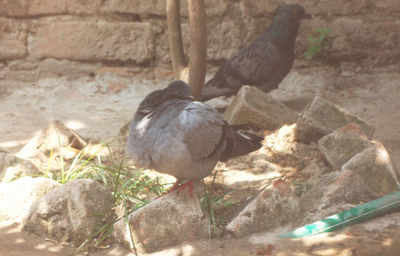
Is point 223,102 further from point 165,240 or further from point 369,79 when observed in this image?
point 165,240

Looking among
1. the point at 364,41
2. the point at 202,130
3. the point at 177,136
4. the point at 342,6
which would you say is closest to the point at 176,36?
the point at 202,130

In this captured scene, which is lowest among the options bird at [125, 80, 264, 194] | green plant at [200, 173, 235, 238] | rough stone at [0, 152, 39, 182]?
green plant at [200, 173, 235, 238]

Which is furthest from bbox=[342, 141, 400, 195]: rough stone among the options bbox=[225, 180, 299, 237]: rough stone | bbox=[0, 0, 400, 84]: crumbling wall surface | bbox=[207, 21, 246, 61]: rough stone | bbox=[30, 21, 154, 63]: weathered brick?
bbox=[30, 21, 154, 63]: weathered brick

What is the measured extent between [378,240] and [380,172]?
77 cm

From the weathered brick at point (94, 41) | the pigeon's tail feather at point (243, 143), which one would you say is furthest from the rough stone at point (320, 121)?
the weathered brick at point (94, 41)

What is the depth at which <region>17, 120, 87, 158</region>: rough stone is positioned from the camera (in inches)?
162

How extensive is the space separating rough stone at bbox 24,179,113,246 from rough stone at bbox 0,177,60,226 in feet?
0.33

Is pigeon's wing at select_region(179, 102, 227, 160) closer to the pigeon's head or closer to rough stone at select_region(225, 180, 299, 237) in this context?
rough stone at select_region(225, 180, 299, 237)

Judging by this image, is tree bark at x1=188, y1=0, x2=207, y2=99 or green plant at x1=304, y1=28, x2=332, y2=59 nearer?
tree bark at x1=188, y1=0, x2=207, y2=99

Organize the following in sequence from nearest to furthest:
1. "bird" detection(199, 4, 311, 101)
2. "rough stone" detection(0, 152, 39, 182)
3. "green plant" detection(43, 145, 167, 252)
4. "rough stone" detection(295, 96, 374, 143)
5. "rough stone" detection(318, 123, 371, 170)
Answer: "green plant" detection(43, 145, 167, 252) < "rough stone" detection(0, 152, 39, 182) < "rough stone" detection(318, 123, 371, 170) < "rough stone" detection(295, 96, 374, 143) < "bird" detection(199, 4, 311, 101)

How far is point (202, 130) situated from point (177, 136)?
0.20 meters

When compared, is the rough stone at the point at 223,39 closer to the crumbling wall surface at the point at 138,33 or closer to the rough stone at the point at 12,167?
the crumbling wall surface at the point at 138,33

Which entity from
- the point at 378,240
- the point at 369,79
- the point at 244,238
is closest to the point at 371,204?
the point at 378,240

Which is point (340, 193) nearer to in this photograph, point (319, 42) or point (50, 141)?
point (50, 141)
